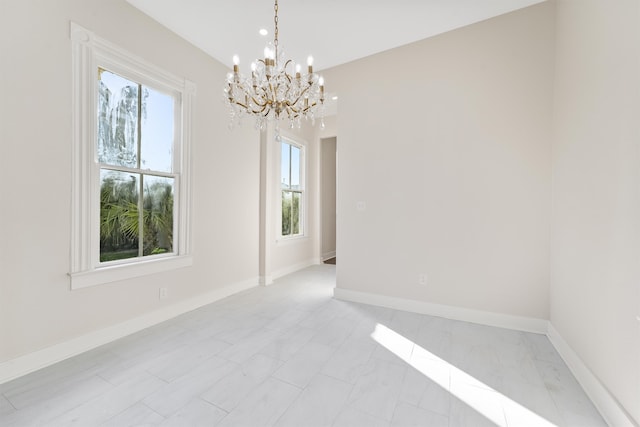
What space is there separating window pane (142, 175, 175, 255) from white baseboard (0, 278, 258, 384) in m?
0.66

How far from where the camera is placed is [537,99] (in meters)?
2.52

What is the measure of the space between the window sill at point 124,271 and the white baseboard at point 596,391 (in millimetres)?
3543

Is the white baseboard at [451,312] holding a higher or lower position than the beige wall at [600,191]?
lower

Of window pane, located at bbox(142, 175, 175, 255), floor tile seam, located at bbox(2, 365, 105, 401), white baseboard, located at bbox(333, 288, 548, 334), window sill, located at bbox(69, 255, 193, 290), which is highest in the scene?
window pane, located at bbox(142, 175, 175, 255)

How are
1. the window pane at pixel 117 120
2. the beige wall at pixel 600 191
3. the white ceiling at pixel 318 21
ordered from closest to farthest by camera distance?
the beige wall at pixel 600 191
the window pane at pixel 117 120
the white ceiling at pixel 318 21

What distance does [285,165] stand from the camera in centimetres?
498

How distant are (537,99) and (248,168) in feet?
11.4

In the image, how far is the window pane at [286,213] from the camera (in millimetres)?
4902

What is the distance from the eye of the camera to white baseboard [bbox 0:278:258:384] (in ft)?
5.88

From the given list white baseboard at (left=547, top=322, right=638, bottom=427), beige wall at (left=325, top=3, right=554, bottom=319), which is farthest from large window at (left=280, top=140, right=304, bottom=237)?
white baseboard at (left=547, top=322, right=638, bottom=427)

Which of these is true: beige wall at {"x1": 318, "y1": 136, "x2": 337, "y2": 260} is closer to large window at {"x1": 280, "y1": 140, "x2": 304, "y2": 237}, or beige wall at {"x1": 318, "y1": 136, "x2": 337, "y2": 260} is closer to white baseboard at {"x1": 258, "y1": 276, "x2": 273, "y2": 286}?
large window at {"x1": 280, "y1": 140, "x2": 304, "y2": 237}

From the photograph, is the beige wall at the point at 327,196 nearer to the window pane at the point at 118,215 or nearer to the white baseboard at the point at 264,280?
the white baseboard at the point at 264,280

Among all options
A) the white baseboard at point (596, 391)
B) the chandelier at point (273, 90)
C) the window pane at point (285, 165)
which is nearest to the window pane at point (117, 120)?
the chandelier at point (273, 90)

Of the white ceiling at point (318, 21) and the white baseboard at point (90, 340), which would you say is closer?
the white baseboard at point (90, 340)
